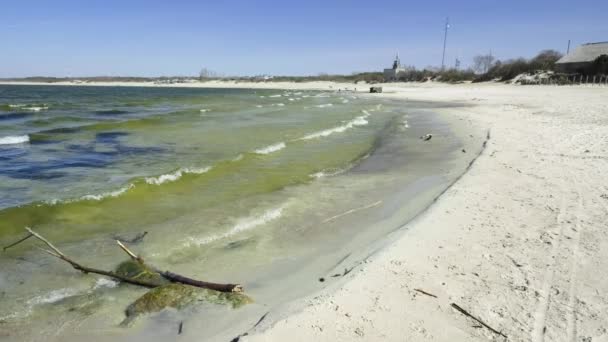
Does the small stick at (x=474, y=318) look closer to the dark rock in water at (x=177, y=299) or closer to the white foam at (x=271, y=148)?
the dark rock in water at (x=177, y=299)

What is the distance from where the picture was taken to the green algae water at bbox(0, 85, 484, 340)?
15.3 feet

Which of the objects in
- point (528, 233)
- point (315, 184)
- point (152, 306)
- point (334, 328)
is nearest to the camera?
point (334, 328)

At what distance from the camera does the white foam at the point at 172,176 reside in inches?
393

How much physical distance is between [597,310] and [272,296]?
3.15 m

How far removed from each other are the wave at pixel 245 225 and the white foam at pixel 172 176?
3.69 meters

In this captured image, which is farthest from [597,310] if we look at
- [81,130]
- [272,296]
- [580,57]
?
[580,57]

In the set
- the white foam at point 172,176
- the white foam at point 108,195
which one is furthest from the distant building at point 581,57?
the white foam at point 108,195

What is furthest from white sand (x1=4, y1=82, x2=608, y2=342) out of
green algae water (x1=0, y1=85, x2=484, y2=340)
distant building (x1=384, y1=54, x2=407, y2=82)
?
distant building (x1=384, y1=54, x2=407, y2=82)

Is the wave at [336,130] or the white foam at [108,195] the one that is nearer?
the white foam at [108,195]

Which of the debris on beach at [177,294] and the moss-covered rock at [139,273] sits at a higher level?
the debris on beach at [177,294]

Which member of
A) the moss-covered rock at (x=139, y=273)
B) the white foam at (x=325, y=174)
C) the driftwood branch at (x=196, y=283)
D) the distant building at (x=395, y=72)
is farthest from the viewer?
the distant building at (x=395, y=72)

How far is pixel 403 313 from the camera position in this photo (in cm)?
378

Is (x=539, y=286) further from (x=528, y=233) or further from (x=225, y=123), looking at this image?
(x=225, y=123)

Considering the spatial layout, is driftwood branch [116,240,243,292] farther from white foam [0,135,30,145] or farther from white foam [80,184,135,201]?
white foam [0,135,30,145]
